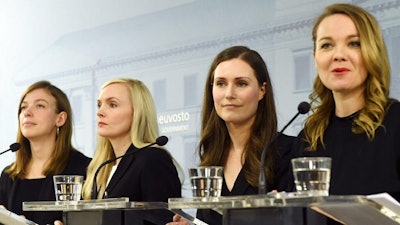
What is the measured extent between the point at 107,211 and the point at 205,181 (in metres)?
0.51

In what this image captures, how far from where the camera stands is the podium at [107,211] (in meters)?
2.86

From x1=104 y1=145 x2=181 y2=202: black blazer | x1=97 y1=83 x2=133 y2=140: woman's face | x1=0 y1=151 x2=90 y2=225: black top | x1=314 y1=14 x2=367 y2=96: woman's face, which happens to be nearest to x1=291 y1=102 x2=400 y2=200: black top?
x1=314 y1=14 x2=367 y2=96: woman's face

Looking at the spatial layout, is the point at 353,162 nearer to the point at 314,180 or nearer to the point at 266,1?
the point at 314,180

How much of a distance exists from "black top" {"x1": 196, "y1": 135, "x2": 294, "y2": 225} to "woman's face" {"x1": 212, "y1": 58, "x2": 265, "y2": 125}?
217mm

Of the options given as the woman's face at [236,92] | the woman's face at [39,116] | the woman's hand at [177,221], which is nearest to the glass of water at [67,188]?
the woman's hand at [177,221]

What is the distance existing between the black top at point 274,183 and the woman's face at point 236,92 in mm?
217

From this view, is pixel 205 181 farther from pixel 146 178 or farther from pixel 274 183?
pixel 146 178

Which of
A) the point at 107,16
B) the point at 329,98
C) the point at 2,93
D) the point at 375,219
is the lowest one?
the point at 375,219

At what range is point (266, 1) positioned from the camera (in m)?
4.84

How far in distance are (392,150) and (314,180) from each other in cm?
57

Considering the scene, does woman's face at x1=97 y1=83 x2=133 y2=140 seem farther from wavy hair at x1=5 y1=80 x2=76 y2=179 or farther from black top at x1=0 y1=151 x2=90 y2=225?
wavy hair at x1=5 y1=80 x2=76 y2=179

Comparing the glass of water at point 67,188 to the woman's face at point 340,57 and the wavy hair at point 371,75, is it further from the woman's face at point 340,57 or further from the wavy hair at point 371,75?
the woman's face at point 340,57

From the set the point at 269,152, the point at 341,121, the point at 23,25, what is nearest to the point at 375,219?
the point at 341,121

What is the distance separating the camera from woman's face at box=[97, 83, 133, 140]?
4125 millimetres
